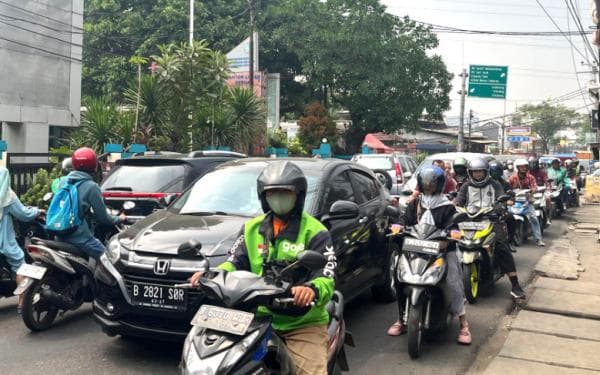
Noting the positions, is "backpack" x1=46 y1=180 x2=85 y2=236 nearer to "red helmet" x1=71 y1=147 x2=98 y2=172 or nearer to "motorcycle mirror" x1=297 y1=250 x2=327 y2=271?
"red helmet" x1=71 y1=147 x2=98 y2=172

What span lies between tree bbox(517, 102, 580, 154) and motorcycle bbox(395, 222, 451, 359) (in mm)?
72954

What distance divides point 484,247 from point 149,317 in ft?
13.2

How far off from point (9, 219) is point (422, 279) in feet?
13.5

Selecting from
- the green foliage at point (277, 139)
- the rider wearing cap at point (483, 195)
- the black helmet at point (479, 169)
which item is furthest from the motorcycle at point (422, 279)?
the green foliage at point (277, 139)

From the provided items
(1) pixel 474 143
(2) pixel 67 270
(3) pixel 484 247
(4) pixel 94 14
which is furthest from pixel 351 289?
(1) pixel 474 143

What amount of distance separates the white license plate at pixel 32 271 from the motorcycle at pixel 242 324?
9.73 ft

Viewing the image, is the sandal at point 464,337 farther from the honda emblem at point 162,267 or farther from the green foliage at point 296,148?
the green foliage at point 296,148

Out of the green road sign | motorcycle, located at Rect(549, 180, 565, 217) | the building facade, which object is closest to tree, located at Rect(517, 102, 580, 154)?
the green road sign

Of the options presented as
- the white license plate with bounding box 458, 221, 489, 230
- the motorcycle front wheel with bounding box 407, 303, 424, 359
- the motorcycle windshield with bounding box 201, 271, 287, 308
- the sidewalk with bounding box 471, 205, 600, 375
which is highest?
the motorcycle windshield with bounding box 201, 271, 287, 308

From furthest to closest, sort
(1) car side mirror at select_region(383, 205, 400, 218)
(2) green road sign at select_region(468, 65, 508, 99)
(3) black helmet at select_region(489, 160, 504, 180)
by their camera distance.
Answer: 1. (2) green road sign at select_region(468, 65, 508, 99)
2. (3) black helmet at select_region(489, 160, 504, 180)
3. (1) car side mirror at select_region(383, 205, 400, 218)

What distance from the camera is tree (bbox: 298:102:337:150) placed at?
92.2 feet

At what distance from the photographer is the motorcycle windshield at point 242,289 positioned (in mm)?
2633

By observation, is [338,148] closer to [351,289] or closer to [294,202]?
[351,289]

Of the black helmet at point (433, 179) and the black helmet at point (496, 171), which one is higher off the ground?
the black helmet at point (496, 171)
